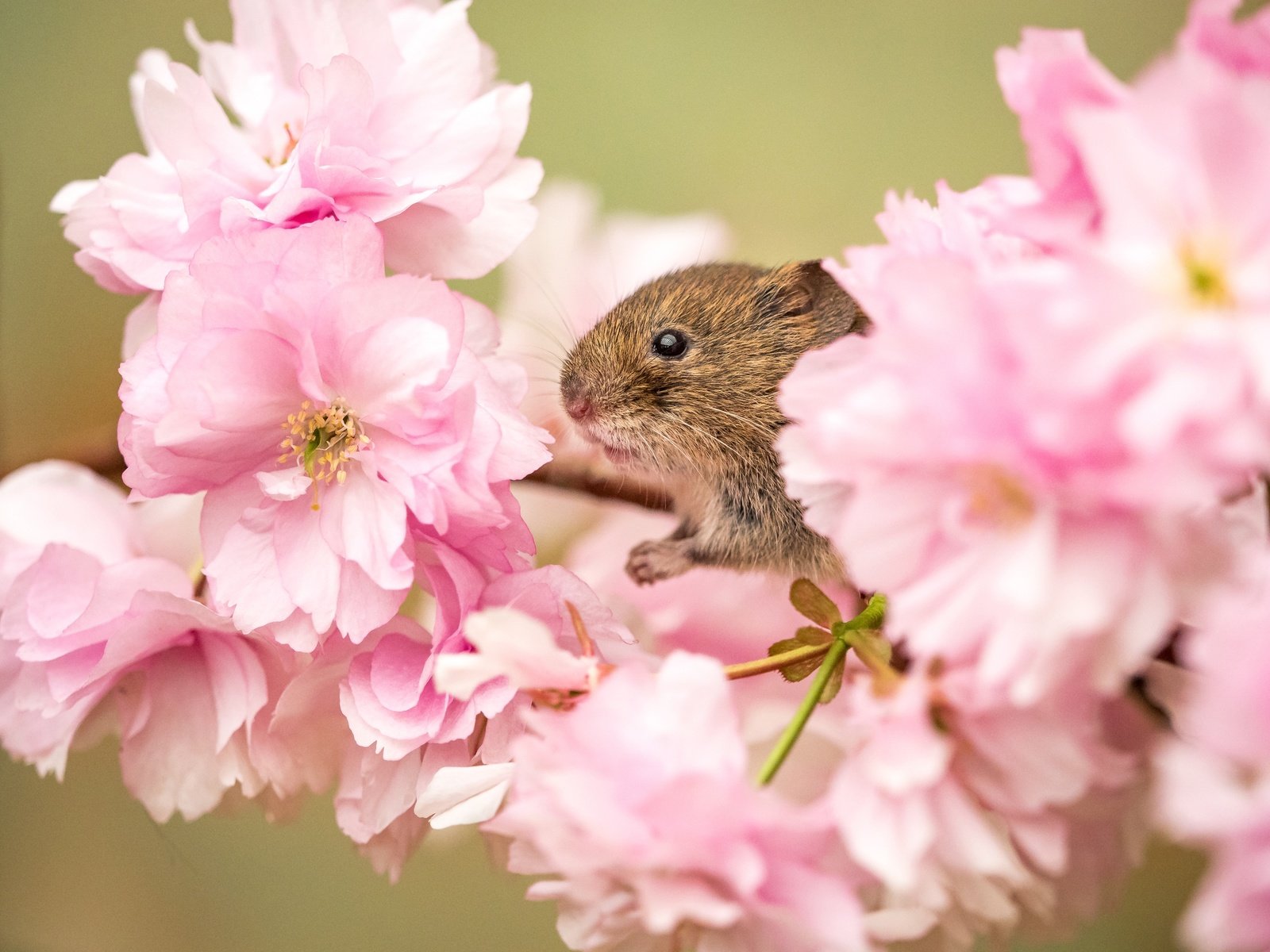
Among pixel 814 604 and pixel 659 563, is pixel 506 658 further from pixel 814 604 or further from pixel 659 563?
pixel 659 563

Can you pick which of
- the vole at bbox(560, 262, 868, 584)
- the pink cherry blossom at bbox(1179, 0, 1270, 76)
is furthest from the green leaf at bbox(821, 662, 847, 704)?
the pink cherry blossom at bbox(1179, 0, 1270, 76)

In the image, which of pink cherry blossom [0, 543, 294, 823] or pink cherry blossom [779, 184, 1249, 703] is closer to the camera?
pink cherry blossom [779, 184, 1249, 703]

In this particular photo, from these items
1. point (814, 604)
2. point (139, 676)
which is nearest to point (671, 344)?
point (814, 604)

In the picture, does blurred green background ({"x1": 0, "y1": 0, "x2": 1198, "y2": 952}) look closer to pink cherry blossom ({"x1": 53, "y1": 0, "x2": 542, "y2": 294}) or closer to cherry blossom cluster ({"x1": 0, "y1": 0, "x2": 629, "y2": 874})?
cherry blossom cluster ({"x1": 0, "y1": 0, "x2": 629, "y2": 874})

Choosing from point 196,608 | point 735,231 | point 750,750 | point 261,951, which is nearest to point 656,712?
point 750,750

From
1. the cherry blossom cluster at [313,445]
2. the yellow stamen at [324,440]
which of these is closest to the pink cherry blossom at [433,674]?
the cherry blossom cluster at [313,445]

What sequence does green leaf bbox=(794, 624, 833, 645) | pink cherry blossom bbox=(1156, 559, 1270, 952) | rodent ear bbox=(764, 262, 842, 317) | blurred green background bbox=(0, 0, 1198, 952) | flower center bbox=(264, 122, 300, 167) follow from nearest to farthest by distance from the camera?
pink cherry blossom bbox=(1156, 559, 1270, 952) < green leaf bbox=(794, 624, 833, 645) < flower center bbox=(264, 122, 300, 167) < rodent ear bbox=(764, 262, 842, 317) < blurred green background bbox=(0, 0, 1198, 952)

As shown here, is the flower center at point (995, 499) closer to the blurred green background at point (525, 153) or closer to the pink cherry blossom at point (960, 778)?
the pink cherry blossom at point (960, 778)
